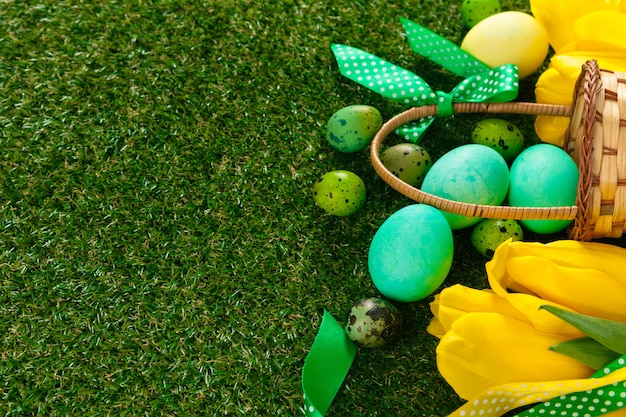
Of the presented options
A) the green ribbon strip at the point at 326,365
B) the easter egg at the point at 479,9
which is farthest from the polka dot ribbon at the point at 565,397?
the easter egg at the point at 479,9

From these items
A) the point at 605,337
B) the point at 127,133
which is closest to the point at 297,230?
the point at 127,133

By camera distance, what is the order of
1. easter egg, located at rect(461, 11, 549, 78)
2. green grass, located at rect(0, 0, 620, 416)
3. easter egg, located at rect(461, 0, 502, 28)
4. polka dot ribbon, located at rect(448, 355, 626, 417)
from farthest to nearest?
easter egg, located at rect(461, 0, 502, 28), easter egg, located at rect(461, 11, 549, 78), green grass, located at rect(0, 0, 620, 416), polka dot ribbon, located at rect(448, 355, 626, 417)

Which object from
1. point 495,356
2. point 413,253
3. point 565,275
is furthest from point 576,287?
point 413,253

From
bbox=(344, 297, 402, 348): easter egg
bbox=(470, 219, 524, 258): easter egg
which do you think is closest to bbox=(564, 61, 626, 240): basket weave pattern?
bbox=(470, 219, 524, 258): easter egg

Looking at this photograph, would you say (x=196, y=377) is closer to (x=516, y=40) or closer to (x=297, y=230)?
(x=297, y=230)

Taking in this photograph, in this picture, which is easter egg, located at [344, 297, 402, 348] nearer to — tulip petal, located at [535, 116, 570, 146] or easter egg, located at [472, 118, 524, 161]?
easter egg, located at [472, 118, 524, 161]

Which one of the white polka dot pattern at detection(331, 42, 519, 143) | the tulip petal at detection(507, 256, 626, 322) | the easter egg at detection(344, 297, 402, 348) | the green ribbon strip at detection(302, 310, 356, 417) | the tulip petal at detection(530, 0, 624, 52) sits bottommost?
the green ribbon strip at detection(302, 310, 356, 417)

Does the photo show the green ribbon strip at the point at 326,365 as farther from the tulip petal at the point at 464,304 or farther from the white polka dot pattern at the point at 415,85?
the white polka dot pattern at the point at 415,85

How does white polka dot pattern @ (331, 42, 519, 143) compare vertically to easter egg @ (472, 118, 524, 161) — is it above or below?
above
